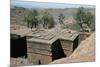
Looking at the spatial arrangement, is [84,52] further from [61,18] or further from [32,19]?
[32,19]

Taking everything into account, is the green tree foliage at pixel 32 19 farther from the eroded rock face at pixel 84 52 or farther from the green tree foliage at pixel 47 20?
the eroded rock face at pixel 84 52

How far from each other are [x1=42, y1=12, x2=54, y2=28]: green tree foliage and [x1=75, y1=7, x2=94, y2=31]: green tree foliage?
30 cm

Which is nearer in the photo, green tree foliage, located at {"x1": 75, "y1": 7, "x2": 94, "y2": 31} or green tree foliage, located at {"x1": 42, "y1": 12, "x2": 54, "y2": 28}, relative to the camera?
green tree foliage, located at {"x1": 42, "y1": 12, "x2": 54, "y2": 28}

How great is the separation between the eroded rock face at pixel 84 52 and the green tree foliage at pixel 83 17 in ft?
0.52

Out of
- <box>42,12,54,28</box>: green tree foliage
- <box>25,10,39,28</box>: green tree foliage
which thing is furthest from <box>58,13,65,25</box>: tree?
<box>25,10,39,28</box>: green tree foliage

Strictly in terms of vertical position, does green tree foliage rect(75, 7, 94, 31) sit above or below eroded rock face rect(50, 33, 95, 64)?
above

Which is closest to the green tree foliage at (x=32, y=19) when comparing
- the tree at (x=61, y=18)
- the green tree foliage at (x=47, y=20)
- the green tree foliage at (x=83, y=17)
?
the green tree foliage at (x=47, y=20)

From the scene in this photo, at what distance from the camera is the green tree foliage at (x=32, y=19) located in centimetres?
193

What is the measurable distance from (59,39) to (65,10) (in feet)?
1.06

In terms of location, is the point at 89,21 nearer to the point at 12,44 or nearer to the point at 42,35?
the point at 42,35

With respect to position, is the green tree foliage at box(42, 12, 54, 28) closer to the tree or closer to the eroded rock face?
the tree

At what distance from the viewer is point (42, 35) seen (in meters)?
1.99

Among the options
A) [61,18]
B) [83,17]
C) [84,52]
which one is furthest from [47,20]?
[84,52]

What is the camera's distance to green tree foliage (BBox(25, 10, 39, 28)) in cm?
193
